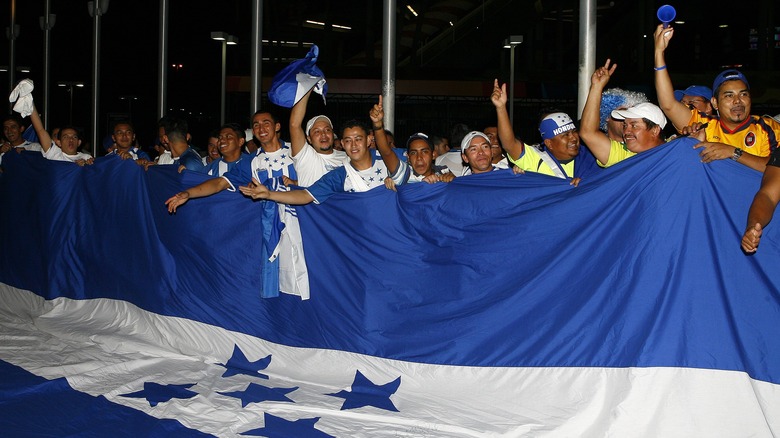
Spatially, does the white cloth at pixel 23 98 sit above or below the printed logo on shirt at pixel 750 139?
above

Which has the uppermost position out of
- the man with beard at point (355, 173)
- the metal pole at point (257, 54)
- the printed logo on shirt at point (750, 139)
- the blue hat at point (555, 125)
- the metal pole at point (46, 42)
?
the metal pole at point (46, 42)

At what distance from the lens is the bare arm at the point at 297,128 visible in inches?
257

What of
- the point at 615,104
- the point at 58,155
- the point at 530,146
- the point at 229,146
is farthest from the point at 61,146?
the point at 615,104

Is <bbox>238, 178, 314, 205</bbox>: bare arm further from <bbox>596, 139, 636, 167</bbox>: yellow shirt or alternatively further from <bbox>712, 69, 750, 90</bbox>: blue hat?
<bbox>712, 69, 750, 90</bbox>: blue hat

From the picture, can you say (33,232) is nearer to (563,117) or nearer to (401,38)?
(563,117)

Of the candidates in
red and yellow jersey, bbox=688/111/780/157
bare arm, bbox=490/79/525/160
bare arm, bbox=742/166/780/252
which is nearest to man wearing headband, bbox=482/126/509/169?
bare arm, bbox=490/79/525/160

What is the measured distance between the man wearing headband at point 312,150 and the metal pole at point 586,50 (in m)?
1.89

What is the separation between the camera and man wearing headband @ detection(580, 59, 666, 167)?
4891 mm

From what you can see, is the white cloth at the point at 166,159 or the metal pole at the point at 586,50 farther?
the white cloth at the point at 166,159

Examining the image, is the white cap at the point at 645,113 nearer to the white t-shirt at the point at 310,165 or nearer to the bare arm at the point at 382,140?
the bare arm at the point at 382,140

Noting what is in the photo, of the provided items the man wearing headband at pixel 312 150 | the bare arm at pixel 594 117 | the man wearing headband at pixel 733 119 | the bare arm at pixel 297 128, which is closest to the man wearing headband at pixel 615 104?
the bare arm at pixel 594 117

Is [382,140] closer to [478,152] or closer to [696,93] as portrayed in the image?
[478,152]

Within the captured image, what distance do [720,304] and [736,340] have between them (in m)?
0.19

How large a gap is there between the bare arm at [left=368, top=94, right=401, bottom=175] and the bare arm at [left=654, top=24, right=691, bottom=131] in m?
1.88
